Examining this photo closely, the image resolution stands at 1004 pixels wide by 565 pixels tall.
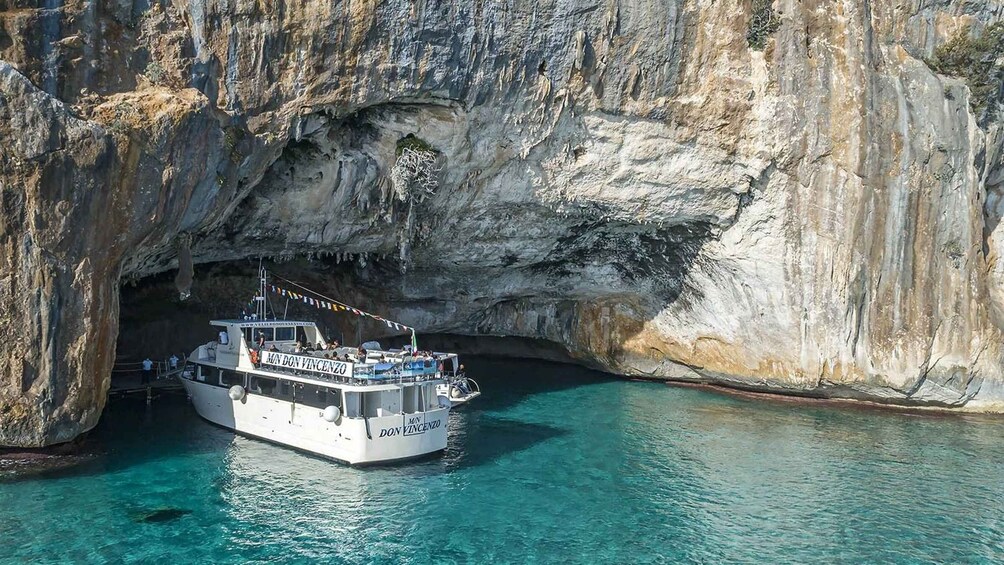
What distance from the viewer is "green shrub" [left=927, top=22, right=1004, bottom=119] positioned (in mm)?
28922

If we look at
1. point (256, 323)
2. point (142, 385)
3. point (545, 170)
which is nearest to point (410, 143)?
point (545, 170)

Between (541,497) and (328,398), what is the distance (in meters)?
6.69

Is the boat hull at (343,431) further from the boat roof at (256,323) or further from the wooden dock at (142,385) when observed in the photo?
the wooden dock at (142,385)

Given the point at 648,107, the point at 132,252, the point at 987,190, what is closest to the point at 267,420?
the point at 132,252

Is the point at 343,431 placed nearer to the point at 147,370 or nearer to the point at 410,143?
the point at 410,143

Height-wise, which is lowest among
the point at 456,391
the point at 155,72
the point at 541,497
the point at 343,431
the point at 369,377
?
the point at 541,497

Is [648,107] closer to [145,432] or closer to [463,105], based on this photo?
[463,105]

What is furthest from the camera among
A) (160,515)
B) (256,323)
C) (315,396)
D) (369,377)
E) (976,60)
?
(976,60)

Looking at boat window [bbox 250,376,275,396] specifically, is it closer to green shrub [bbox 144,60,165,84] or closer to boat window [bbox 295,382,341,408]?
boat window [bbox 295,382,341,408]

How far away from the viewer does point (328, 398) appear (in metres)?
22.3

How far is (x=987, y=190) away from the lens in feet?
104

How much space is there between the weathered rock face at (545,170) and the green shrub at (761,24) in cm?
25

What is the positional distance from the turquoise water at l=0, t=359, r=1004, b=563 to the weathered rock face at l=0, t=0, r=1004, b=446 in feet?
9.64

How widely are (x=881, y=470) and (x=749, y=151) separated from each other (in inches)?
437
